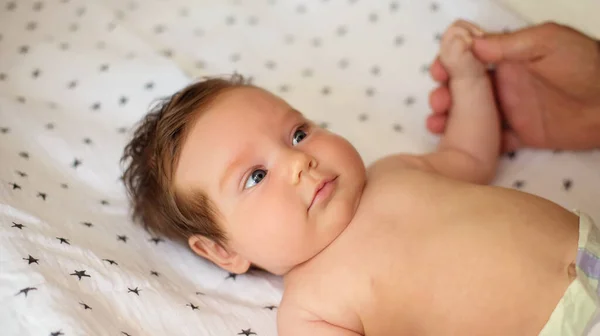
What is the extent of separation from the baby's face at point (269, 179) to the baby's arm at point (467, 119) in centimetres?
28

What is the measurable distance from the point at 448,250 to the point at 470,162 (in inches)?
14.1

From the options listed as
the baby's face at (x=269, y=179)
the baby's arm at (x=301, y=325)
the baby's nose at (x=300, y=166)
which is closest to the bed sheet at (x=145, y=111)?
Result: the baby's arm at (x=301, y=325)

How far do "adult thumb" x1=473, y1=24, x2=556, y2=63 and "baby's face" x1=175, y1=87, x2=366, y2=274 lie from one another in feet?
1.41

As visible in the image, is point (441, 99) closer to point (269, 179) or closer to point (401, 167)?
point (401, 167)

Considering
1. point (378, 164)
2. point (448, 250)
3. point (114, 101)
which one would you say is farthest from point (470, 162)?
point (114, 101)

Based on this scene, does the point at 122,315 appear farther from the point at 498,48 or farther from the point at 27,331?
the point at 498,48

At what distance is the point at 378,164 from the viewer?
4.47 feet

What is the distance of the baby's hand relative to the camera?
4.64 feet

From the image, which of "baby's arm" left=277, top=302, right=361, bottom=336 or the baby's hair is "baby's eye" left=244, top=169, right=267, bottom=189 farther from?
"baby's arm" left=277, top=302, right=361, bottom=336

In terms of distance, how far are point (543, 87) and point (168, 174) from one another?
2.86ft

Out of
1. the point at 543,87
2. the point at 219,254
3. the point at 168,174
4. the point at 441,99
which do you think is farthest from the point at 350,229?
the point at 543,87

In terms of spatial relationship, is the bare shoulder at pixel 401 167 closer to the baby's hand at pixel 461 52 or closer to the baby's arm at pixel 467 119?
the baby's arm at pixel 467 119

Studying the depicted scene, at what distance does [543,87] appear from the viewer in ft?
4.68

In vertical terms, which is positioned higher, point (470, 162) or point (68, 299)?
point (470, 162)
